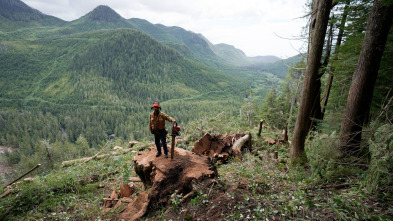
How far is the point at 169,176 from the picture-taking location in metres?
4.81

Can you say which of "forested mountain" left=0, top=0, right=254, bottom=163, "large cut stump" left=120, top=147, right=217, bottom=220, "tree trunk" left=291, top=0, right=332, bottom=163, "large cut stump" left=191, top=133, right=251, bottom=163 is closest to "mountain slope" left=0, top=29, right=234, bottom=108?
"forested mountain" left=0, top=0, right=254, bottom=163

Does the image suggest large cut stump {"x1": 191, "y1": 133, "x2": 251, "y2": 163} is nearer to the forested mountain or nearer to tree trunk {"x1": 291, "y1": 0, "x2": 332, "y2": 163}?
tree trunk {"x1": 291, "y1": 0, "x2": 332, "y2": 163}

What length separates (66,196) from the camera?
6383mm

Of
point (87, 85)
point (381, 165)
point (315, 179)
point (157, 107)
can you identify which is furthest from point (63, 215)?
point (87, 85)

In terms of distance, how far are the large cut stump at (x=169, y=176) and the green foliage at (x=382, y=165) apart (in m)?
3.00

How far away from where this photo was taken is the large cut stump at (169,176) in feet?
14.7

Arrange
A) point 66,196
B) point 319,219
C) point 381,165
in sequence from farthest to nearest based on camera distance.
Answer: point 66,196, point 381,165, point 319,219

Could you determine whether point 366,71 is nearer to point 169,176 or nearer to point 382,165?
point 382,165

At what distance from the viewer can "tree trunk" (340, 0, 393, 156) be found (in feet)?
12.8

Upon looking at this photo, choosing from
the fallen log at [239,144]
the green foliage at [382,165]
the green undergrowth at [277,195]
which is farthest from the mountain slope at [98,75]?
the green foliage at [382,165]

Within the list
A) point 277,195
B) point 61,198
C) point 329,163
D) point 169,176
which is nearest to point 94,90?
point 61,198

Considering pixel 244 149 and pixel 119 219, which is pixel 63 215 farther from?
pixel 244 149

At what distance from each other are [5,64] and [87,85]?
309 feet

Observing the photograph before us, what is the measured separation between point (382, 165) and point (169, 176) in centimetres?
443
